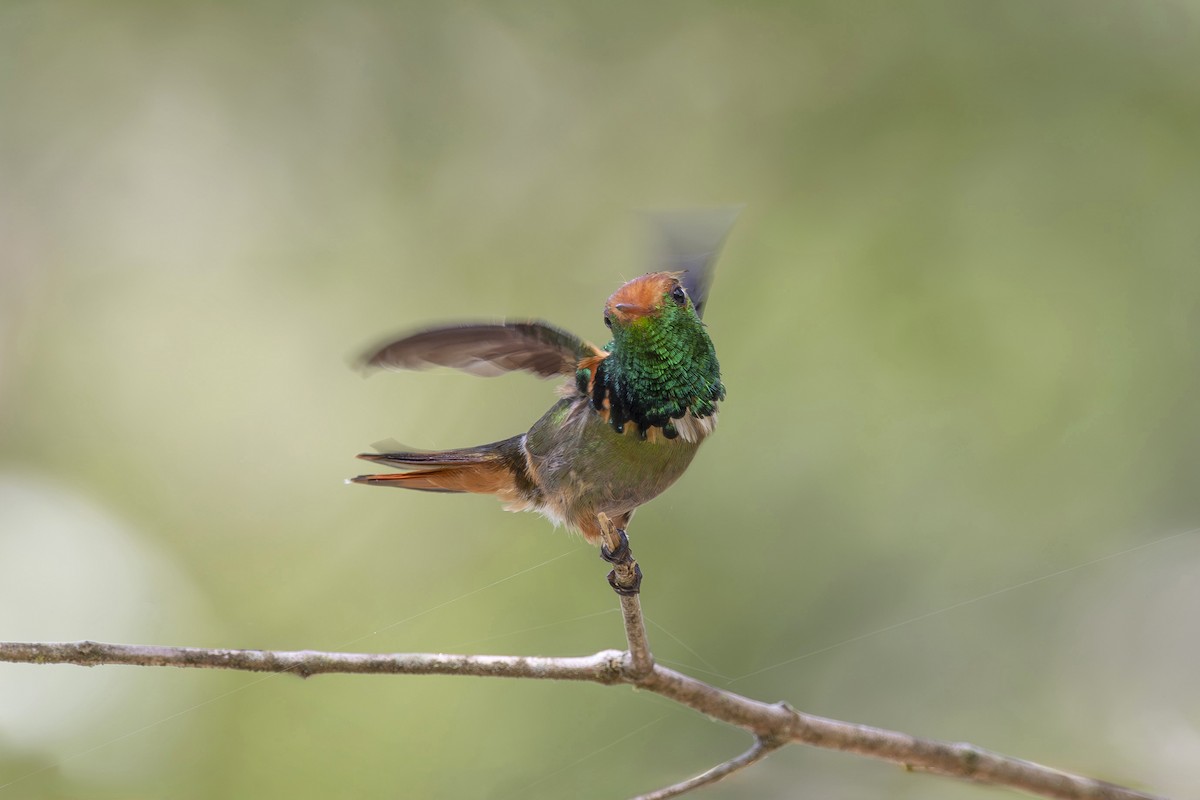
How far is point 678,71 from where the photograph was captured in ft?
10.7

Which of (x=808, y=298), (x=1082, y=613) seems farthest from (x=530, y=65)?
(x=1082, y=613)

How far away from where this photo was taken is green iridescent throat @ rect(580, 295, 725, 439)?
1151 millimetres

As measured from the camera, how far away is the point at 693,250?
1.43 m

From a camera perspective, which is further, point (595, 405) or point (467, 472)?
point (467, 472)

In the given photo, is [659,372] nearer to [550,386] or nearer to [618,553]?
[618,553]

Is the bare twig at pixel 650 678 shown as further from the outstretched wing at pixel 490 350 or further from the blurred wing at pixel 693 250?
the blurred wing at pixel 693 250

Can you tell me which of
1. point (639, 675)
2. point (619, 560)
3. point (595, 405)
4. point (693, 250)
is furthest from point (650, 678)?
point (693, 250)

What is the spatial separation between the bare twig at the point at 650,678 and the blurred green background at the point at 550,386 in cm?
72

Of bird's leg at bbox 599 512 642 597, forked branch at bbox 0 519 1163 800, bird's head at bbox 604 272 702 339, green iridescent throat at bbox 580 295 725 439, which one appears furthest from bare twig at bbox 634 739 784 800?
bird's head at bbox 604 272 702 339

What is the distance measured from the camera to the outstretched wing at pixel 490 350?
3.54ft

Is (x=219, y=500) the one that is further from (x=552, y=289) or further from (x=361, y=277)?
(x=552, y=289)

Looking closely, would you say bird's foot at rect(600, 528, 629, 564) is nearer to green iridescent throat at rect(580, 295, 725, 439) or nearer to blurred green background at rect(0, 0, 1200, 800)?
green iridescent throat at rect(580, 295, 725, 439)

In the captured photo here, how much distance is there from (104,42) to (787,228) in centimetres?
233

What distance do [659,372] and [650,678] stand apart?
35 cm
